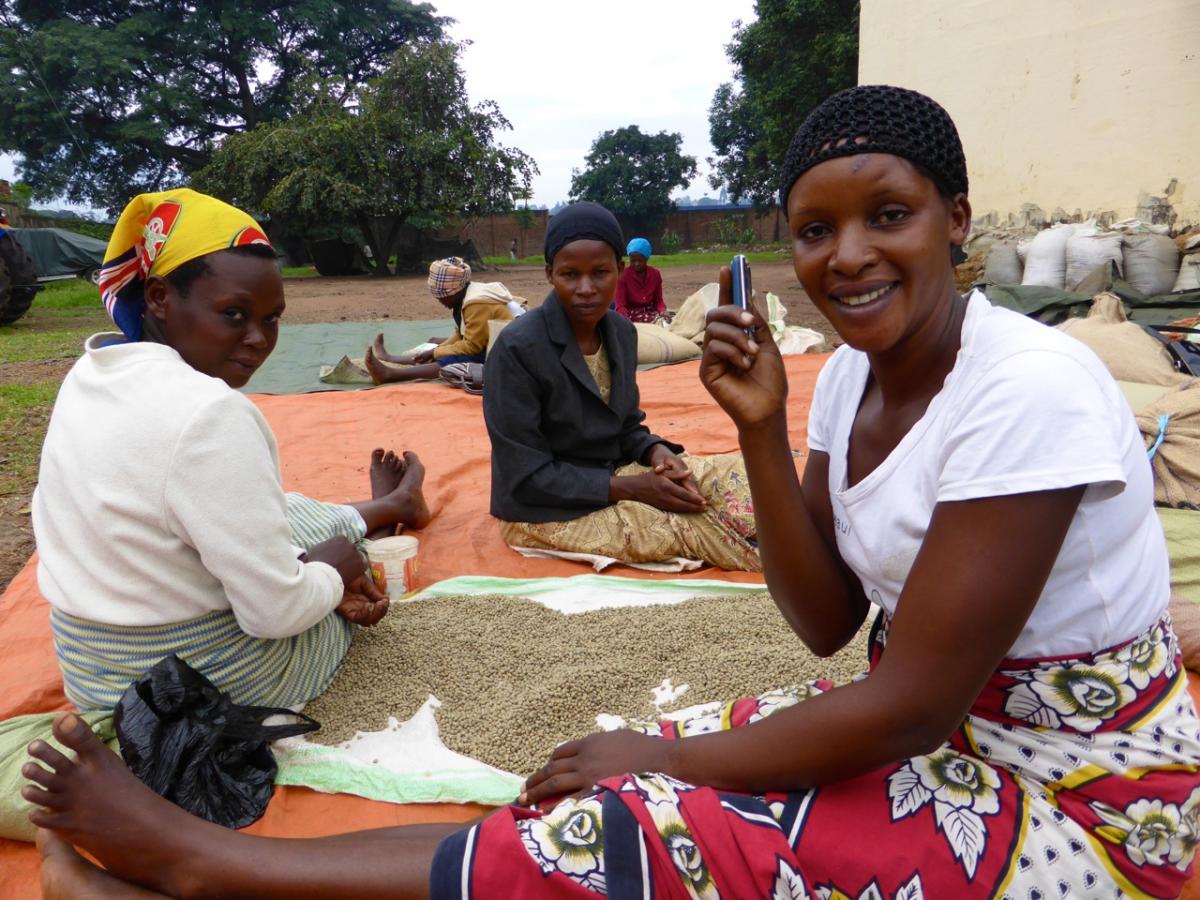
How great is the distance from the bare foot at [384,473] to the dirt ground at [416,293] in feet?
18.9

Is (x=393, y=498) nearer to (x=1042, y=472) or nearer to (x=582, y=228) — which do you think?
(x=582, y=228)

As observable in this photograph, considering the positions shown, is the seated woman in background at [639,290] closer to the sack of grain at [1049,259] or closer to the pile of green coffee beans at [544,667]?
the sack of grain at [1049,259]

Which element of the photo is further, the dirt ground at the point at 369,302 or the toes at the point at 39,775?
A: the dirt ground at the point at 369,302

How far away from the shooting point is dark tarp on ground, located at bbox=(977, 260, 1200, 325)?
16.6ft

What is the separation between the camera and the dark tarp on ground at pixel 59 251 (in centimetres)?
1330

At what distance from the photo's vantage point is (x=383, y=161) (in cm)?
1588

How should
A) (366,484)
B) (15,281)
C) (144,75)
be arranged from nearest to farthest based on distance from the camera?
(366,484), (15,281), (144,75)

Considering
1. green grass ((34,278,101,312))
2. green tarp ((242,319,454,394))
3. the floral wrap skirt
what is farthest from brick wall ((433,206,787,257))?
the floral wrap skirt

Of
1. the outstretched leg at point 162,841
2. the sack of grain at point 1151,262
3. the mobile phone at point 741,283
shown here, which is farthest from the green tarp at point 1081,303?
the outstretched leg at point 162,841

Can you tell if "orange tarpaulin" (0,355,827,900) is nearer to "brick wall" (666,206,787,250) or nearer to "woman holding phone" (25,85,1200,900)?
"woman holding phone" (25,85,1200,900)

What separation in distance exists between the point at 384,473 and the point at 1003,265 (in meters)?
6.00

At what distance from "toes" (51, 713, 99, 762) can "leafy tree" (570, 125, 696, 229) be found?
3391cm

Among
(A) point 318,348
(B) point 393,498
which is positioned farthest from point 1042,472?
(A) point 318,348

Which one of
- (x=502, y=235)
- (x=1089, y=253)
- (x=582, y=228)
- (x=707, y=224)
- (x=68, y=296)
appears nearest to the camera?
(x=582, y=228)
